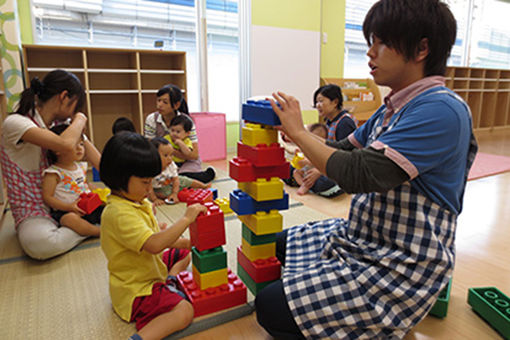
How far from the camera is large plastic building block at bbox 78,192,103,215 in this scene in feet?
6.27

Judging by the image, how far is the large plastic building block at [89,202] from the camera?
191cm

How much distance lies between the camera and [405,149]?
0.86 metres

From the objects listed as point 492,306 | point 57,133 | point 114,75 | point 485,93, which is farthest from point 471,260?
point 485,93

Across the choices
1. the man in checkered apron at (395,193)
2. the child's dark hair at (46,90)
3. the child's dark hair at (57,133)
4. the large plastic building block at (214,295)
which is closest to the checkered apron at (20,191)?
the child's dark hair at (57,133)

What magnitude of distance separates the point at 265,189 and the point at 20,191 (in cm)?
137

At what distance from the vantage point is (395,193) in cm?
99

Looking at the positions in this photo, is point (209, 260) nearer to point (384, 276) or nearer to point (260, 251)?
point (260, 251)

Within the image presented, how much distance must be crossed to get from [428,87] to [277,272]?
820 mm

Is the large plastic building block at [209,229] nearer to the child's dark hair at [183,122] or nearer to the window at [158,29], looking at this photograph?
the child's dark hair at [183,122]

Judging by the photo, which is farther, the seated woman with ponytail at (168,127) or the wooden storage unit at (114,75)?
the wooden storage unit at (114,75)

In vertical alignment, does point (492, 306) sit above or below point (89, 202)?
below

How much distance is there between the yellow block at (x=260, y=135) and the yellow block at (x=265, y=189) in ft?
0.45

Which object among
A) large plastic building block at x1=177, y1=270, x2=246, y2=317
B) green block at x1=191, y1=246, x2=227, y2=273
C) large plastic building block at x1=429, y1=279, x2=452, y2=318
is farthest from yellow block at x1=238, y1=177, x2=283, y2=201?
large plastic building block at x1=429, y1=279, x2=452, y2=318

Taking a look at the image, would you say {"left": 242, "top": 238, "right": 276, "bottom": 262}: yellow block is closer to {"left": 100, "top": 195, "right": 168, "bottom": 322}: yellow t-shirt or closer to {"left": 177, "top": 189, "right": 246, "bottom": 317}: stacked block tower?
{"left": 177, "top": 189, "right": 246, "bottom": 317}: stacked block tower
